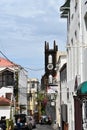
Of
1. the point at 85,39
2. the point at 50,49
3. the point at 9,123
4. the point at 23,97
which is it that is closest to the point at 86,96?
the point at 85,39

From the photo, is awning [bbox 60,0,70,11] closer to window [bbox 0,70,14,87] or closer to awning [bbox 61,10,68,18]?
awning [bbox 61,10,68,18]

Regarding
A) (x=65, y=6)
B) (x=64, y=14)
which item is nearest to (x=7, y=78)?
(x=64, y=14)

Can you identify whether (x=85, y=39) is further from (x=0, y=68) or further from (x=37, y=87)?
(x=37, y=87)

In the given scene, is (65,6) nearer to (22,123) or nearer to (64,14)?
(64,14)

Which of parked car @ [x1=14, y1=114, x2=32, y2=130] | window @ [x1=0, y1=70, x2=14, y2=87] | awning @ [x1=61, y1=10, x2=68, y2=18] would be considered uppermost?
window @ [x1=0, y1=70, x2=14, y2=87]

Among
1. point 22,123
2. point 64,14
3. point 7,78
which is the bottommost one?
point 22,123

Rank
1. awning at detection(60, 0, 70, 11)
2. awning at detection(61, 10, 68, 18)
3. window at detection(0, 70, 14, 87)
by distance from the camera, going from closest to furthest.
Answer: awning at detection(60, 0, 70, 11) < awning at detection(61, 10, 68, 18) < window at detection(0, 70, 14, 87)

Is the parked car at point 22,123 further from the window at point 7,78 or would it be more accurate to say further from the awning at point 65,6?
the window at point 7,78

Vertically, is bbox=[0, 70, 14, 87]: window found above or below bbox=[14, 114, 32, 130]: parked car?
above

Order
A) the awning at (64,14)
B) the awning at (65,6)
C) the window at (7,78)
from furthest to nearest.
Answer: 1. the window at (7,78)
2. the awning at (64,14)
3. the awning at (65,6)

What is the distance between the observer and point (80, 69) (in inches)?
926

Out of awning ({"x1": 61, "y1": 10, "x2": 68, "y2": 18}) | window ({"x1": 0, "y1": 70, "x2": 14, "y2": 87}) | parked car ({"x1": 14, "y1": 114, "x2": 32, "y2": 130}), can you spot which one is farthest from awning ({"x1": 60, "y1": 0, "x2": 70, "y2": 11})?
window ({"x1": 0, "y1": 70, "x2": 14, "y2": 87})

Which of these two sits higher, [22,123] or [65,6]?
[65,6]

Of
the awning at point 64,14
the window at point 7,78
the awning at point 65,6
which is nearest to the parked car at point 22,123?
the awning at point 64,14
